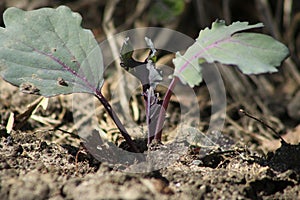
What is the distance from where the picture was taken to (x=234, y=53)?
3.47ft

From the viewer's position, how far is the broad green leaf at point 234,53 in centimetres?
101

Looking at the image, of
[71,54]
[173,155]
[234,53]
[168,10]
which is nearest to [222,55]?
[234,53]

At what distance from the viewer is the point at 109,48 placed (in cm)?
217

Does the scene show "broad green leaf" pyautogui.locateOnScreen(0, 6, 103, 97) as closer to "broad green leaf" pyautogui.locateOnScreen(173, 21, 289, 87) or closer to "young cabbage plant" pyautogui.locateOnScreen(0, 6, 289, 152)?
"young cabbage plant" pyautogui.locateOnScreen(0, 6, 289, 152)

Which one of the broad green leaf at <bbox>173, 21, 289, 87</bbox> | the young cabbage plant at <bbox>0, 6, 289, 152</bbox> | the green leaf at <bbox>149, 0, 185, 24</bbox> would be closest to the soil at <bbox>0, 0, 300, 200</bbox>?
the young cabbage plant at <bbox>0, 6, 289, 152</bbox>

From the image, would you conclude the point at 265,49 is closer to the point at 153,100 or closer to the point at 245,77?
the point at 153,100

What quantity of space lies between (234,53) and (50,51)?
55 centimetres

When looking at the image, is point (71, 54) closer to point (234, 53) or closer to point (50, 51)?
point (50, 51)

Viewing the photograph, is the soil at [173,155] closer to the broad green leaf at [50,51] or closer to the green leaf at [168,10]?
the broad green leaf at [50,51]

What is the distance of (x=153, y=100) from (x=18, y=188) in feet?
1.46

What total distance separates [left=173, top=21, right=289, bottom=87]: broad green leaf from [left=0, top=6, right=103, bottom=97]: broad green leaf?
31 cm

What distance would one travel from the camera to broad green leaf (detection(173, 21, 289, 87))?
1014 mm

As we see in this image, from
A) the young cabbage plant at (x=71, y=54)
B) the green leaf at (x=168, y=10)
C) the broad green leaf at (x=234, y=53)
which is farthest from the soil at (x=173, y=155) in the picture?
the green leaf at (x=168, y=10)

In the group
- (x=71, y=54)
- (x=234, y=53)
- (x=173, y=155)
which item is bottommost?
(x=173, y=155)
